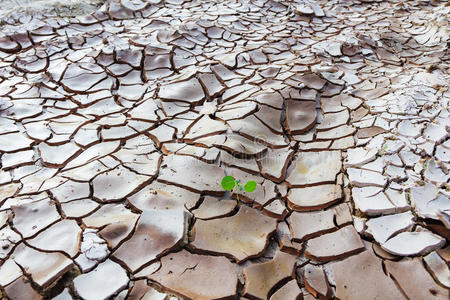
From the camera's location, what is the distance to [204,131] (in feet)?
6.72

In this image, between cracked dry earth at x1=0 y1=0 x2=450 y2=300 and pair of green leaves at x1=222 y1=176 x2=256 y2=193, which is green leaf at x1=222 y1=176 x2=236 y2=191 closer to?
pair of green leaves at x1=222 y1=176 x2=256 y2=193

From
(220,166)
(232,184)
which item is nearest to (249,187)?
(232,184)

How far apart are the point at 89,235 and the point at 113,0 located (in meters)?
3.48

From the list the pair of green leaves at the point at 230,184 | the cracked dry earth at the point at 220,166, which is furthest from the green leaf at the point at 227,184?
the cracked dry earth at the point at 220,166

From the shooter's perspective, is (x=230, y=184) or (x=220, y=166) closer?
(x=230, y=184)

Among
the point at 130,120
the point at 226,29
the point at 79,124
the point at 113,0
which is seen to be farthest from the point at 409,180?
the point at 113,0

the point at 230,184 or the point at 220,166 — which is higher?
the point at 230,184

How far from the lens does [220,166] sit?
5.94 ft

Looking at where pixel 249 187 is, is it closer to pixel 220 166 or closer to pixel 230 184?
pixel 230 184

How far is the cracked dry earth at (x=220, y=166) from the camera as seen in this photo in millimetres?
1311

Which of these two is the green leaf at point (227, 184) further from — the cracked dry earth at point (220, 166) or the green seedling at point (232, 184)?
the cracked dry earth at point (220, 166)

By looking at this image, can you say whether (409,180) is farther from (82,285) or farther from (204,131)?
(82,285)

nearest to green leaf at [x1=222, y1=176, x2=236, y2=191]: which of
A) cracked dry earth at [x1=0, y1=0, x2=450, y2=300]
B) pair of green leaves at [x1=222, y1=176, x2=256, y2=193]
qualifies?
pair of green leaves at [x1=222, y1=176, x2=256, y2=193]

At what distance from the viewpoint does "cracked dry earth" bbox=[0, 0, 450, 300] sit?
4.30 feet
